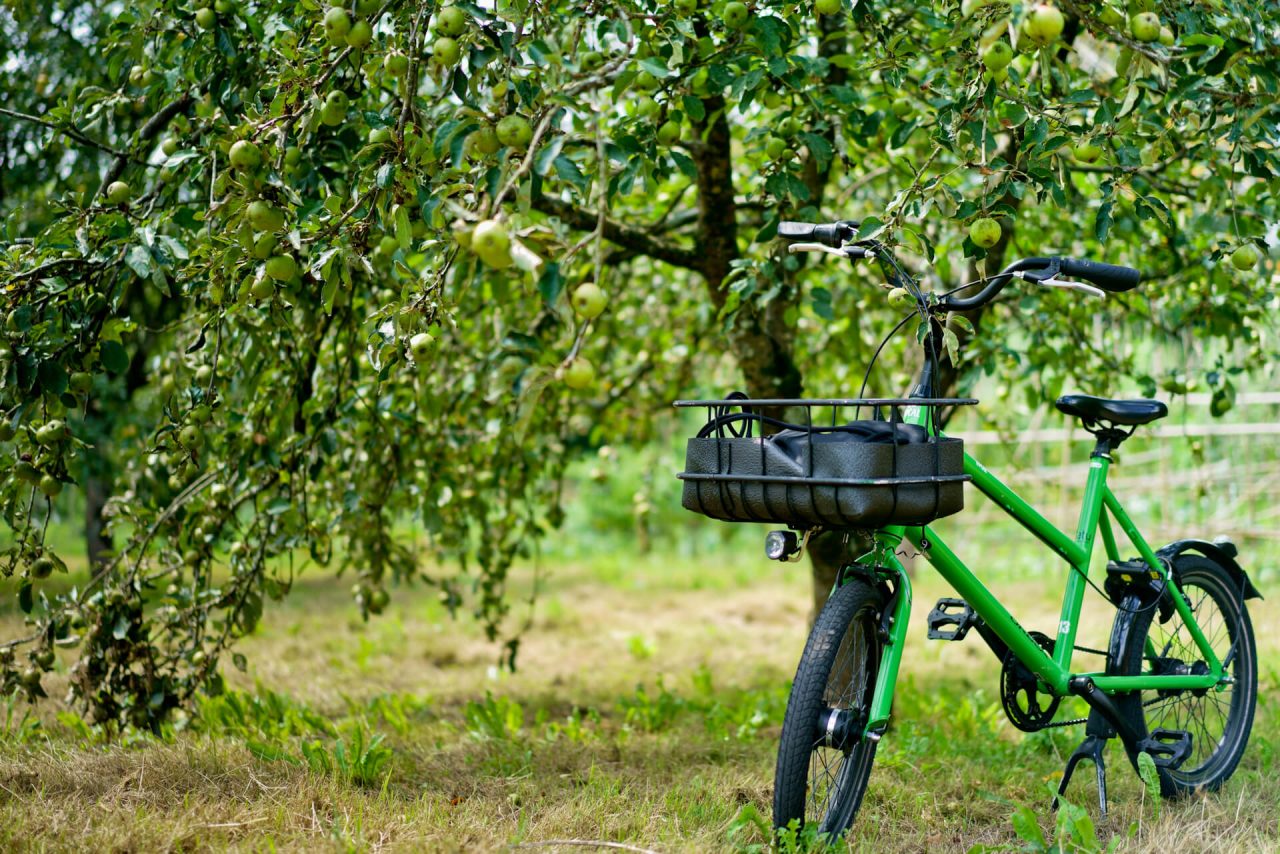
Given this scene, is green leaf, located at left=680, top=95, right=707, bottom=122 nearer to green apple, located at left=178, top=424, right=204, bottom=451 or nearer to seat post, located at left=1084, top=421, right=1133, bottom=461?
seat post, located at left=1084, top=421, right=1133, bottom=461

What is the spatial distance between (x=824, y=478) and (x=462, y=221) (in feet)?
2.24

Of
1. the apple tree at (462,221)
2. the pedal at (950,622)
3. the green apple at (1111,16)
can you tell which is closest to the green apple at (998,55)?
the apple tree at (462,221)

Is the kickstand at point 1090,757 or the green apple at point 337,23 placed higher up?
the green apple at point 337,23

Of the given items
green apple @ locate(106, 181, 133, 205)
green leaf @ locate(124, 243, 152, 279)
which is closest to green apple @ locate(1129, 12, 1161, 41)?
green leaf @ locate(124, 243, 152, 279)

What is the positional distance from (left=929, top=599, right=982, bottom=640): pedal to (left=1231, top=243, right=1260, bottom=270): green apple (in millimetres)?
836

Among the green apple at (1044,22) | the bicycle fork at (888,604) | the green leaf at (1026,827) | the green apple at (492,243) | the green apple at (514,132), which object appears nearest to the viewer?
the green apple at (492,243)

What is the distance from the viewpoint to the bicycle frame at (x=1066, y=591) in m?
1.93

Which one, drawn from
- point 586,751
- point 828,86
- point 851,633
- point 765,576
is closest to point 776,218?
point 828,86

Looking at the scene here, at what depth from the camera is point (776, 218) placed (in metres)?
2.64

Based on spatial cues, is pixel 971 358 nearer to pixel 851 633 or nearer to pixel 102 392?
pixel 851 633

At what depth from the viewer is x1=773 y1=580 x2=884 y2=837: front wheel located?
1.81 meters

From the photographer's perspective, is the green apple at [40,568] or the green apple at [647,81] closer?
the green apple at [647,81]

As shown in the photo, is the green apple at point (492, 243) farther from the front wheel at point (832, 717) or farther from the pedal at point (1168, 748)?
the pedal at point (1168, 748)

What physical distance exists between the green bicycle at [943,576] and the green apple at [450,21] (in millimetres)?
679
